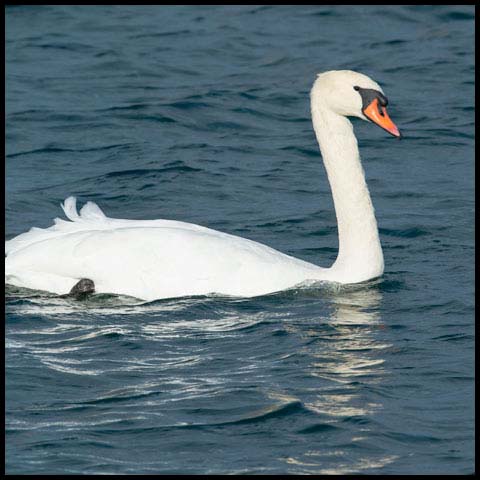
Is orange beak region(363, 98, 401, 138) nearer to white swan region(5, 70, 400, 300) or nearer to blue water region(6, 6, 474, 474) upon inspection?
white swan region(5, 70, 400, 300)

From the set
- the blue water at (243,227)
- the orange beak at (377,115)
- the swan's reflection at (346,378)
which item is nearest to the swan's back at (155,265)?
the blue water at (243,227)

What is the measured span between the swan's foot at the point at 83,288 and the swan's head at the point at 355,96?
2.10m

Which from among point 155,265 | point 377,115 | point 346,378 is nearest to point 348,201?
point 377,115

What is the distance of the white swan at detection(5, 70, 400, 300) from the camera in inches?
397

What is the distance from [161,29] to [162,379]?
11.9 m

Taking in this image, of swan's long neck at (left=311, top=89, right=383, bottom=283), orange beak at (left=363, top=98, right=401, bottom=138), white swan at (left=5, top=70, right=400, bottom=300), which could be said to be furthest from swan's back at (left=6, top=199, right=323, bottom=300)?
orange beak at (left=363, top=98, right=401, bottom=138)

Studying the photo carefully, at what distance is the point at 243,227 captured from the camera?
12.6 meters

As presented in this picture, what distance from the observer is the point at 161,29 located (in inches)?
783

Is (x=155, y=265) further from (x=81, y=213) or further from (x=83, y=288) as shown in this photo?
(x=81, y=213)

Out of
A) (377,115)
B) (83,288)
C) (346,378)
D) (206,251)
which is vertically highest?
(377,115)

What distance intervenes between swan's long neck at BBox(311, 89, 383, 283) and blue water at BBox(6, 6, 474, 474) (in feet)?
0.54

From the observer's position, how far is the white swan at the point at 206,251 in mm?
10094

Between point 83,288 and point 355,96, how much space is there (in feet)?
7.59

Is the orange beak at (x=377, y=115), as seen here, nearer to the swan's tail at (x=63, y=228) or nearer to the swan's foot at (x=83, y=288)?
the swan's tail at (x=63, y=228)
